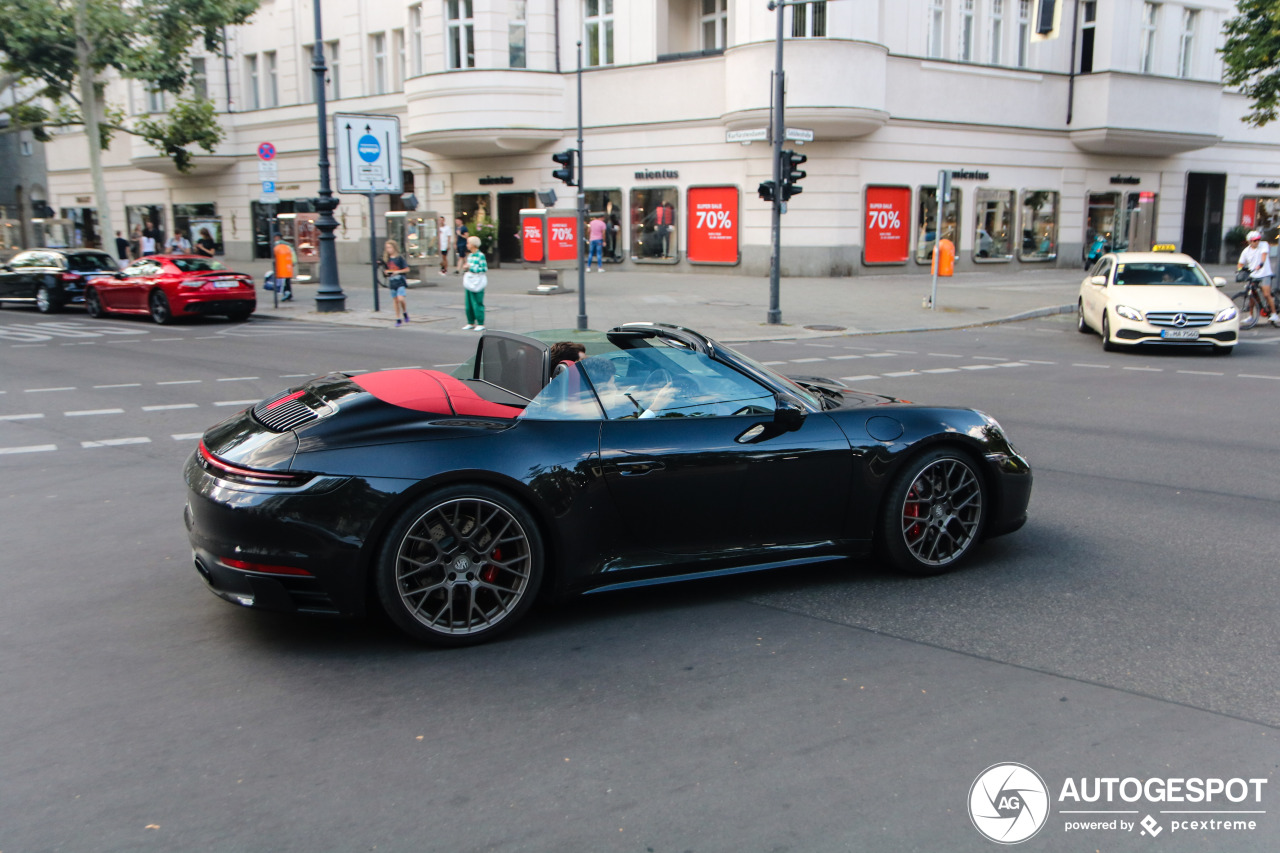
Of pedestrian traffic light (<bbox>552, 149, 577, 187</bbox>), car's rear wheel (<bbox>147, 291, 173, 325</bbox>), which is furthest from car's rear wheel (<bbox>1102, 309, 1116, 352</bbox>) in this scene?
car's rear wheel (<bbox>147, 291, 173, 325</bbox>)

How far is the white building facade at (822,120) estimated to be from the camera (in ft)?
101

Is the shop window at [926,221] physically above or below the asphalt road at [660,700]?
above

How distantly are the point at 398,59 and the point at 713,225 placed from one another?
45.8ft

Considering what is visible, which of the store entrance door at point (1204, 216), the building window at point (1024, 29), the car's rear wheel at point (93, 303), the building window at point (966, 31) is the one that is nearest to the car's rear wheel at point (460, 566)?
the car's rear wheel at point (93, 303)

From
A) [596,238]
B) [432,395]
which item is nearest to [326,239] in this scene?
[596,238]

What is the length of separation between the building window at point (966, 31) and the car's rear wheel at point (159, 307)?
24164mm

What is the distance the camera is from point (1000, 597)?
503cm

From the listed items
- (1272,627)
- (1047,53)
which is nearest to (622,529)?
(1272,627)

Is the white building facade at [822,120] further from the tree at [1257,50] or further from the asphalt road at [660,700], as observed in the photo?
the asphalt road at [660,700]

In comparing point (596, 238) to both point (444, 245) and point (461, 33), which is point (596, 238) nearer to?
point (444, 245)

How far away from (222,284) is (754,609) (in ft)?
62.7

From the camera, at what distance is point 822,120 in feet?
95.6

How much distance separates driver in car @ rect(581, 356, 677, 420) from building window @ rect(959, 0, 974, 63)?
3127cm

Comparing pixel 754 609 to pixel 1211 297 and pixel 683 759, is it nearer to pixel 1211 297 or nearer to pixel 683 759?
pixel 683 759
